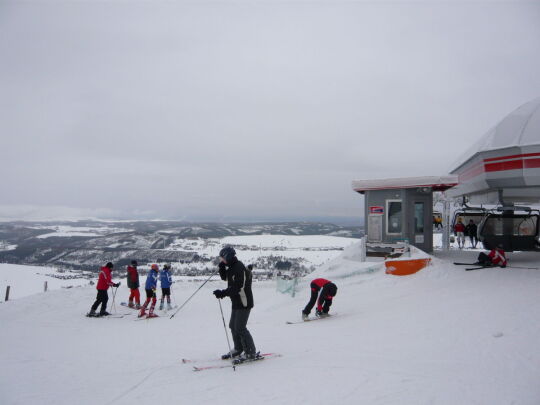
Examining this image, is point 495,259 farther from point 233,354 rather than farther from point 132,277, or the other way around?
point 132,277

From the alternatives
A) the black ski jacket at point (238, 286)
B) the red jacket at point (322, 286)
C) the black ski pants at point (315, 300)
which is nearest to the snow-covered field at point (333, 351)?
the black ski pants at point (315, 300)

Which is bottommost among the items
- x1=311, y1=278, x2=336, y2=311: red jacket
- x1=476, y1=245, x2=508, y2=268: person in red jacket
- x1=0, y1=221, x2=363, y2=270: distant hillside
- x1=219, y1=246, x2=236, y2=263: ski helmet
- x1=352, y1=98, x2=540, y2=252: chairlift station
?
x1=0, y1=221, x2=363, y2=270: distant hillside

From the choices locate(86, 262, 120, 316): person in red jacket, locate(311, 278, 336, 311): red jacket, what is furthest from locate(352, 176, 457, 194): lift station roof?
locate(86, 262, 120, 316): person in red jacket

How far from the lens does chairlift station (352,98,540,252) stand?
1045cm

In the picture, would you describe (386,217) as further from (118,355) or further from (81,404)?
(81,404)

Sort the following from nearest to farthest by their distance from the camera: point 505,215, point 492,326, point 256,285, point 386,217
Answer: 1. point 492,326
2. point 505,215
3. point 386,217
4. point 256,285

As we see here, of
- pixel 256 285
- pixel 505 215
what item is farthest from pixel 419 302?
pixel 256 285

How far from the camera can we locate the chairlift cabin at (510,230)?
1322 cm

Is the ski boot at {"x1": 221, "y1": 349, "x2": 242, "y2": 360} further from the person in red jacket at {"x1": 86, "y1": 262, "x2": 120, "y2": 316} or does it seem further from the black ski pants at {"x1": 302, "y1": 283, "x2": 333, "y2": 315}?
the person in red jacket at {"x1": 86, "y1": 262, "x2": 120, "y2": 316}

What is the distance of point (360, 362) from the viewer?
4.91 m

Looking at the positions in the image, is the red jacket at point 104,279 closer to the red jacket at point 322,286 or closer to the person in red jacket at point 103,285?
the person in red jacket at point 103,285

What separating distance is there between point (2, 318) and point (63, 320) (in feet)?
6.92

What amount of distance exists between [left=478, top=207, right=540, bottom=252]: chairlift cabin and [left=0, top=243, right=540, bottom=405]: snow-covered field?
3.32m

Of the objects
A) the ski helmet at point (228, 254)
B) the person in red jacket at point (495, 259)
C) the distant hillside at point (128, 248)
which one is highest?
the ski helmet at point (228, 254)
